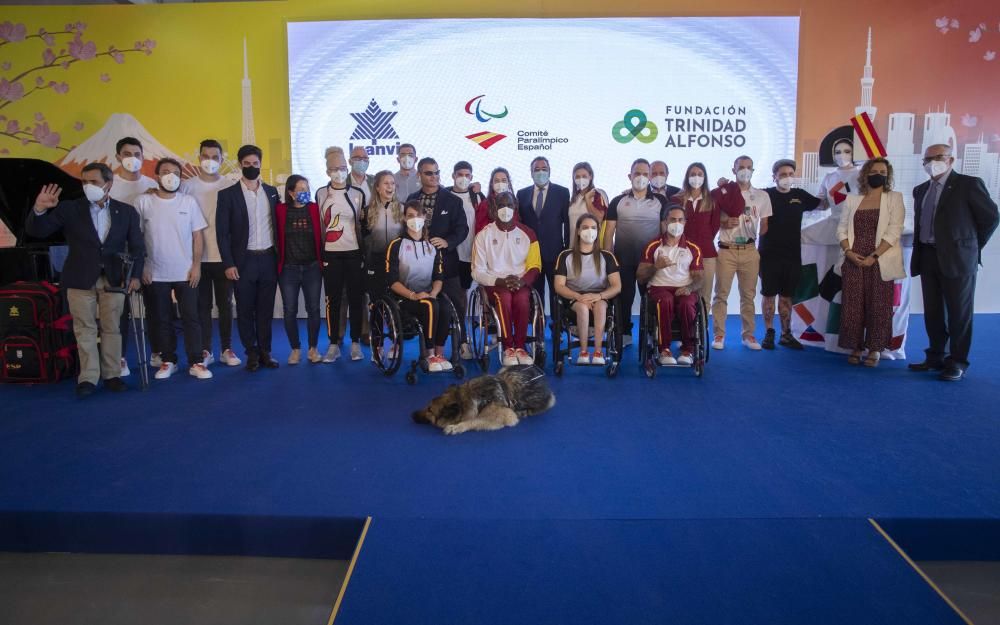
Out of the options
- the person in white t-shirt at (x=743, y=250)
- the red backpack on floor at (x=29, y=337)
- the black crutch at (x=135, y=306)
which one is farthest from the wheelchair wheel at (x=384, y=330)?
the person in white t-shirt at (x=743, y=250)

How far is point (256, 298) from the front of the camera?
443cm

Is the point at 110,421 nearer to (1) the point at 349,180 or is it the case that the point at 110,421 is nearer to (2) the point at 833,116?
(1) the point at 349,180

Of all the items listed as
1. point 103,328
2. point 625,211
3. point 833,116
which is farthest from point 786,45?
point 103,328

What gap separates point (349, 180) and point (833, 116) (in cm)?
468

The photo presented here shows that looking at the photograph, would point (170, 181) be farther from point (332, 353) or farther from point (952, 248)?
point (952, 248)

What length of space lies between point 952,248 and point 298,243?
4141 mm

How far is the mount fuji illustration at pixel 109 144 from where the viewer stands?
6.52 meters

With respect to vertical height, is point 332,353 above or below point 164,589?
above

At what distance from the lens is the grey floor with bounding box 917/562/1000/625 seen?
6.20ft

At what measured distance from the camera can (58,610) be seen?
6.33ft

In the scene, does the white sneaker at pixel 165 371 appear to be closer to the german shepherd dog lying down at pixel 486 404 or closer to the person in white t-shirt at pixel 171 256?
the person in white t-shirt at pixel 171 256

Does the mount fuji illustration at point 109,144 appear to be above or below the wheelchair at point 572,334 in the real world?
above

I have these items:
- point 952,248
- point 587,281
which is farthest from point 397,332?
point 952,248

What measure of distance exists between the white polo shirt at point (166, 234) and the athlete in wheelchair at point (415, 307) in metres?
1.23
